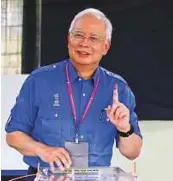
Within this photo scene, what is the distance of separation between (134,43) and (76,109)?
108cm

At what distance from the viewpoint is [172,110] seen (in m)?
2.54

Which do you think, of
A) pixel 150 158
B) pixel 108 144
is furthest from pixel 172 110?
pixel 108 144

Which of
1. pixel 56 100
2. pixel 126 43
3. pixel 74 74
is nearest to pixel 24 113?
pixel 56 100

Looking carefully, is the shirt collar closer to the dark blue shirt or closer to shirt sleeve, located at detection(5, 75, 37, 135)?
the dark blue shirt

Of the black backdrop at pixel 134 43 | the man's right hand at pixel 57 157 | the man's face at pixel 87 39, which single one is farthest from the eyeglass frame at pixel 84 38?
the black backdrop at pixel 134 43

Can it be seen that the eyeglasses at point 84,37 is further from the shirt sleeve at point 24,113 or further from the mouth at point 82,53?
the shirt sleeve at point 24,113

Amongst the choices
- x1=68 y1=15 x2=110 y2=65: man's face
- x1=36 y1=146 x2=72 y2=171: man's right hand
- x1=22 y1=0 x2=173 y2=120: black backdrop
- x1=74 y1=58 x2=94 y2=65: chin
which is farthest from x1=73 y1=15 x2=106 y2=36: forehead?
x1=22 y1=0 x2=173 y2=120: black backdrop

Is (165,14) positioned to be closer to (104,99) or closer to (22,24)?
(22,24)

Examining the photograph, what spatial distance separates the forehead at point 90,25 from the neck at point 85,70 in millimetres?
167

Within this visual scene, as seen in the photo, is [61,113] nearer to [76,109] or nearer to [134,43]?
[76,109]

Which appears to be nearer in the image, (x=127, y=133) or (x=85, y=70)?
(x=127, y=133)

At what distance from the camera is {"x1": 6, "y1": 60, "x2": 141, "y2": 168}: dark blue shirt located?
158 cm

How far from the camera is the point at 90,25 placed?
1.58m

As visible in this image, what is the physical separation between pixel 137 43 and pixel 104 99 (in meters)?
0.99
